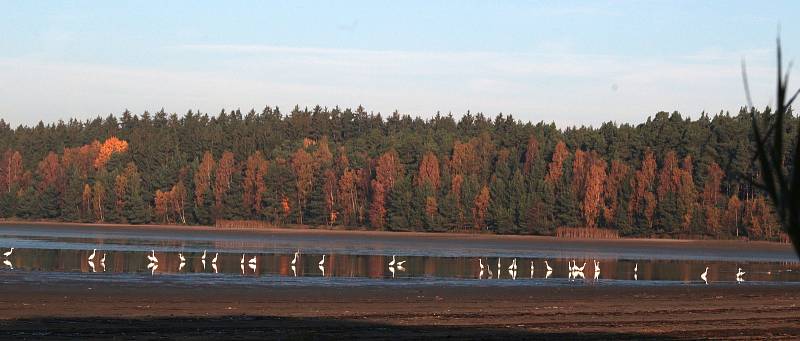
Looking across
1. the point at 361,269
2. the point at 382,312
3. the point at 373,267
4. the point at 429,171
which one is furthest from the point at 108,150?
the point at 382,312

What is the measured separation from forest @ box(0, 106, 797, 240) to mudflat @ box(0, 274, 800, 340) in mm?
87012

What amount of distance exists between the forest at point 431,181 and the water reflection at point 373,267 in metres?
61.4

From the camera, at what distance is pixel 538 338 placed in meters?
22.5

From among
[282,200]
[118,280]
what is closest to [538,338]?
[118,280]

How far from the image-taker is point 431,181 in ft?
468

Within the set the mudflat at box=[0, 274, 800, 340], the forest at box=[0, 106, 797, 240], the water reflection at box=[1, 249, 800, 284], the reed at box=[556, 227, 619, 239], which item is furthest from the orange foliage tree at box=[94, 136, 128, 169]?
the mudflat at box=[0, 274, 800, 340]

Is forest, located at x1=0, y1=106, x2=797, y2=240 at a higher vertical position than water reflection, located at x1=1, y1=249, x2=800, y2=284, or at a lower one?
higher

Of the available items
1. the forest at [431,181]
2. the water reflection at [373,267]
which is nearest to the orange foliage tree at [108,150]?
the forest at [431,181]

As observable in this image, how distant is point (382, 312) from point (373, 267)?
24.6 metres

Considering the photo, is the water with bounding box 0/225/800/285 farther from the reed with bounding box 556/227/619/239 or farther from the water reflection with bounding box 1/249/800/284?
the reed with bounding box 556/227/619/239

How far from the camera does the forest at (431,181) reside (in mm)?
126931

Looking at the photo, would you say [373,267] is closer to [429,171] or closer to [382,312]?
[382,312]

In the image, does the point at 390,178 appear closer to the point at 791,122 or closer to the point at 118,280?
the point at 791,122

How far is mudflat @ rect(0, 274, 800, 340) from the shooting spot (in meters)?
22.8
